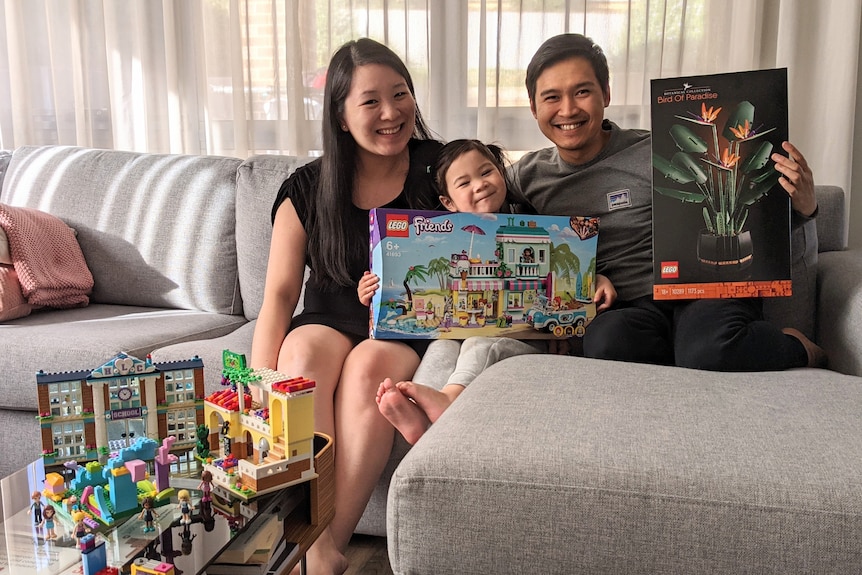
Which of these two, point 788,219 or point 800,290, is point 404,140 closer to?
point 788,219

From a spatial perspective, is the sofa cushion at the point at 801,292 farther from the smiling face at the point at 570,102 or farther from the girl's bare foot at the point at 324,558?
the girl's bare foot at the point at 324,558

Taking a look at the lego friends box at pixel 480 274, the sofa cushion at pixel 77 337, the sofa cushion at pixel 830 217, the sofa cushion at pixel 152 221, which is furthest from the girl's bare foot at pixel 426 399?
the sofa cushion at pixel 830 217

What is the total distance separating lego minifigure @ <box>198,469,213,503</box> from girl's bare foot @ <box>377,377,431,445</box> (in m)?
0.37

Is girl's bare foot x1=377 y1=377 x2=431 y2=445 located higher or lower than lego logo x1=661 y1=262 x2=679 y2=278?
lower

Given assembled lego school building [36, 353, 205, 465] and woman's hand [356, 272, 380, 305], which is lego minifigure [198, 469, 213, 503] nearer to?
assembled lego school building [36, 353, 205, 465]

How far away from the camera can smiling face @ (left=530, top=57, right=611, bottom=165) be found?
169cm

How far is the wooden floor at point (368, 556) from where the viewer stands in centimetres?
151

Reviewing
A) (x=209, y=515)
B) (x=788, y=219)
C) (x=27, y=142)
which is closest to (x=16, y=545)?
(x=209, y=515)

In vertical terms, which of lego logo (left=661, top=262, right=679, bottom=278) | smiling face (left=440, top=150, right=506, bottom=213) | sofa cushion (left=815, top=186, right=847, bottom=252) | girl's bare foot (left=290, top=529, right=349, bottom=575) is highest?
smiling face (left=440, top=150, right=506, bottom=213)

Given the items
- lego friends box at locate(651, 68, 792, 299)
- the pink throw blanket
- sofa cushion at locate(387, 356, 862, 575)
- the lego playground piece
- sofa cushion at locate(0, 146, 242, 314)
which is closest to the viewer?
the lego playground piece

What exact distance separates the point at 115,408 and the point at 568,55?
1147mm

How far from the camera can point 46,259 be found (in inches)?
80.3

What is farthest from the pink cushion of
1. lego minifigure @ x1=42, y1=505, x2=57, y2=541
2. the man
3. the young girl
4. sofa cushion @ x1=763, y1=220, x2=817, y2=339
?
sofa cushion @ x1=763, y1=220, x2=817, y2=339

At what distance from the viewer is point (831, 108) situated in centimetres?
214
